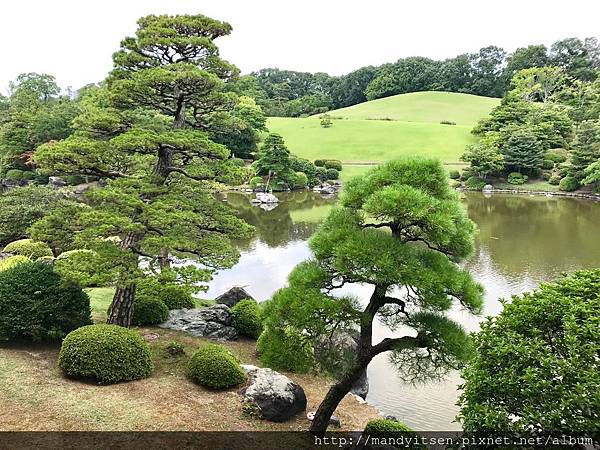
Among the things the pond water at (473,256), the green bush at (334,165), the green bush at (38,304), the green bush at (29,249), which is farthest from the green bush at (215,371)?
the green bush at (334,165)

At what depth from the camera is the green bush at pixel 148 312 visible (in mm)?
10922

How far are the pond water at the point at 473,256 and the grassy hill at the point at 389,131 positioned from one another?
14.2 metres

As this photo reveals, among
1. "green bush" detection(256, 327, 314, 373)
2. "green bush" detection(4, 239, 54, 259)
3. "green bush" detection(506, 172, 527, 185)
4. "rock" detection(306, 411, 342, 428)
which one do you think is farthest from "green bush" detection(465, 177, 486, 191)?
"green bush" detection(256, 327, 314, 373)

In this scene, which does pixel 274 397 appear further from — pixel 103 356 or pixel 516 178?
pixel 516 178

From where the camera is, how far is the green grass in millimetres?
72062

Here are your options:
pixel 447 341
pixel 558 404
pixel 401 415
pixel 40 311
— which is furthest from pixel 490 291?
pixel 40 311

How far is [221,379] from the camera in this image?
8.25m

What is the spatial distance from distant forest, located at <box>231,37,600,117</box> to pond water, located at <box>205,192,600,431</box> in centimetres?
4943

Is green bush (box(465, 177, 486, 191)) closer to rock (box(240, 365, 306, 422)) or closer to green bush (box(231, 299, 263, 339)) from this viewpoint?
green bush (box(231, 299, 263, 339))

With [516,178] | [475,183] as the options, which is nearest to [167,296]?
[475,183]

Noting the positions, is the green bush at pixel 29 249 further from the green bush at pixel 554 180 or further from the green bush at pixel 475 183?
the green bush at pixel 554 180

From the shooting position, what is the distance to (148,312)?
11047 millimetres

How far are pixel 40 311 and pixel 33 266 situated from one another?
3.32 feet

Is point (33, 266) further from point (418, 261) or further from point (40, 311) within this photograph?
point (418, 261)
